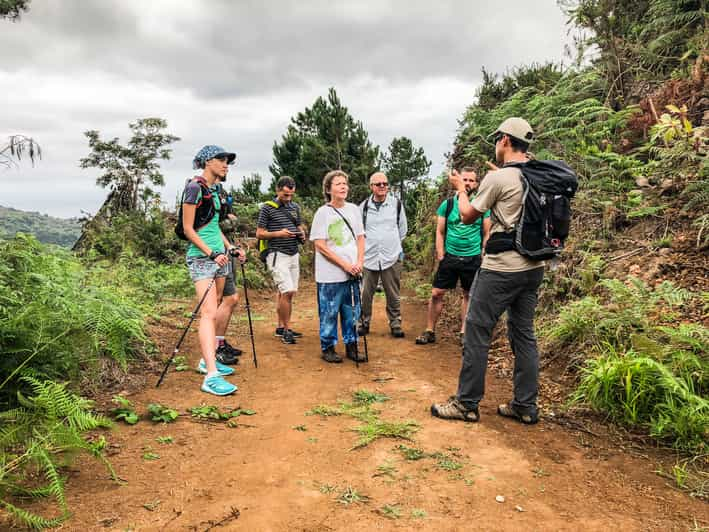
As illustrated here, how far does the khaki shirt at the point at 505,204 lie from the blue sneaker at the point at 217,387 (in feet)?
8.27

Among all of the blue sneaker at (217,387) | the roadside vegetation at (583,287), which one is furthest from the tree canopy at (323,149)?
the blue sneaker at (217,387)

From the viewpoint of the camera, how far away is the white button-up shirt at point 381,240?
6375 millimetres

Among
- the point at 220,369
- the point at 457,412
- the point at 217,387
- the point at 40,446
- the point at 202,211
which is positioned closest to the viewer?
the point at 40,446

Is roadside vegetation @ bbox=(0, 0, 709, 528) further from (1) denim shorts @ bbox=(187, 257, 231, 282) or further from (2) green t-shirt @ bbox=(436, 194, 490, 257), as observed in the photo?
(2) green t-shirt @ bbox=(436, 194, 490, 257)

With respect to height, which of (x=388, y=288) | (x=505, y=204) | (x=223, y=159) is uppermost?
(x=223, y=159)

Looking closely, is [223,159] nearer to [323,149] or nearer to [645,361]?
[645,361]

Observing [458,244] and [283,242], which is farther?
[283,242]

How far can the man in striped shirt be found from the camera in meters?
6.03

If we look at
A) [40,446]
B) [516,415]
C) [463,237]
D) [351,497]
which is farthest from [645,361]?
[40,446]

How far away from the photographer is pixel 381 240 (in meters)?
6.37

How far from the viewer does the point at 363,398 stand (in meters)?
4.14

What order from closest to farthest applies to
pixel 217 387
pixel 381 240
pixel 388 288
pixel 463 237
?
pixel 217 387 < pixel 463 237 < pixel 381 240 < pixel 388 288

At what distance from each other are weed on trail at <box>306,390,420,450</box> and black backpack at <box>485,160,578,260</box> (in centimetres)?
157

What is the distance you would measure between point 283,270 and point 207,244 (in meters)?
1.70
